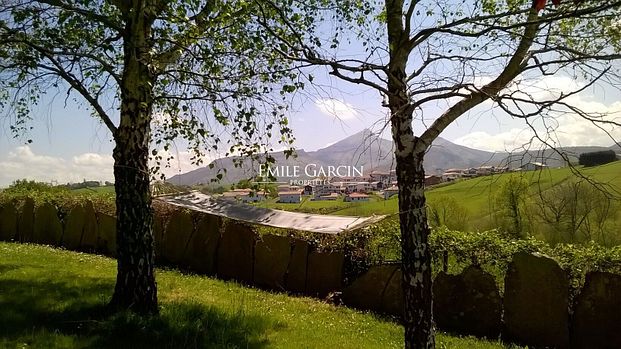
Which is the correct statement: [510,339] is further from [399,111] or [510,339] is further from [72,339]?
[72,339]

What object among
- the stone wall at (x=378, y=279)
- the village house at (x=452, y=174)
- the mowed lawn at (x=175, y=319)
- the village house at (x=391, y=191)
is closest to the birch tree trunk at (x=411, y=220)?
the village house at (x=391, y=191)

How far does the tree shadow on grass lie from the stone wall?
3307 millimetres

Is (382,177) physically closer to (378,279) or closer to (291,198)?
(378,279)

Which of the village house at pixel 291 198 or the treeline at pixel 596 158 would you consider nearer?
the treeline at pixel 596 158

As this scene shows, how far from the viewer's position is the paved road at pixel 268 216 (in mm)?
9445

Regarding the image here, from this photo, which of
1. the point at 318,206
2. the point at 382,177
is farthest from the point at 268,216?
the point at 382,177

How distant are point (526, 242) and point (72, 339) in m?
7.34

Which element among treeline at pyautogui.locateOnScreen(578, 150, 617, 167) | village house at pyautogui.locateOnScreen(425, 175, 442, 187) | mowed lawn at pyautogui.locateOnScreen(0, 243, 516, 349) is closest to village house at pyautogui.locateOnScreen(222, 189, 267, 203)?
mowed lawn at pyautogui.locateOnScreen(0, 243, 516, 349)

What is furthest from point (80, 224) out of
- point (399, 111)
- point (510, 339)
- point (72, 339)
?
point (399, 111)

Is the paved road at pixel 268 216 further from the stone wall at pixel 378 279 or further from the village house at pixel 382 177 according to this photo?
the village house at pixel 382 177

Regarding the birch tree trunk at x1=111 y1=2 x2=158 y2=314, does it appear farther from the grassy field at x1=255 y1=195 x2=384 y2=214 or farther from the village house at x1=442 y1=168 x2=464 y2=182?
the grassy field at x1=255 y1=195 x2=384 y2=214

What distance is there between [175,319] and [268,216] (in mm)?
4451

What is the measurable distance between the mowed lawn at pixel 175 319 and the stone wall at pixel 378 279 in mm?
650

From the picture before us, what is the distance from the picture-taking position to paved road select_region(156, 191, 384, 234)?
9.45m
